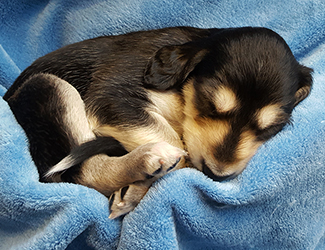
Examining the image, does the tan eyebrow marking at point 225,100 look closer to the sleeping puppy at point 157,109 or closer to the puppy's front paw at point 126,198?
the sleeping puppy at point 157,109

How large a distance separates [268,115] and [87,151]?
1007 millimetres

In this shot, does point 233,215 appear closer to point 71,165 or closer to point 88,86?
point 71,165

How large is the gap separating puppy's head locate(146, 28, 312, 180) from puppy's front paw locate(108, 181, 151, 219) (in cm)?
34

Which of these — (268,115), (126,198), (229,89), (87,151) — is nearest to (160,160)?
(126,198)

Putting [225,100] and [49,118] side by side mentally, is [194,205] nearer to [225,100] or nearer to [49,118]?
[225,100]

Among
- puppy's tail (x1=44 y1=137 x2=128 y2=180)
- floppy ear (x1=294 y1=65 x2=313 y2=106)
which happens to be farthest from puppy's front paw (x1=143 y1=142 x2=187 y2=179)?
floppy ear (x1=294 y1=65 x2=313 y2=106)

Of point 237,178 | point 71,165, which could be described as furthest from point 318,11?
point 71,165

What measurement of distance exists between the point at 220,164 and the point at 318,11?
189cm

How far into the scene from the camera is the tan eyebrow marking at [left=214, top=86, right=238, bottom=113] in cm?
185

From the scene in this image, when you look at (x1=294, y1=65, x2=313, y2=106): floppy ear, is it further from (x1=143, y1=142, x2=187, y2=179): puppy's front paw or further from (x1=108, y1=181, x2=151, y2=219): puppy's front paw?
(x1=108, y1=181, x2=151, y2=219): puppy's front paw

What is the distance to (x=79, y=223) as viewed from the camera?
61.4 inches

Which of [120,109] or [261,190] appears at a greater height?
[120,109]

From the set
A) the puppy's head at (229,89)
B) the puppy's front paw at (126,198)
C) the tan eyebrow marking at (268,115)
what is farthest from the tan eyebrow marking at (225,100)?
the puppy's front paw at (126,198)

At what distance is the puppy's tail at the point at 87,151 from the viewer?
1.79 meters
